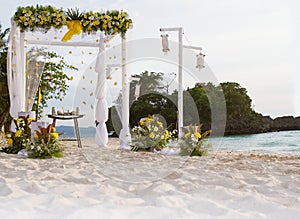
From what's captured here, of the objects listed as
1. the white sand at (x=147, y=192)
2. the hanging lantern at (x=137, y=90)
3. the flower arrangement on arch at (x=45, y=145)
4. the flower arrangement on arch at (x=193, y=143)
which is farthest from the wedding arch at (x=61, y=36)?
the white sand at (x=147, y=192)

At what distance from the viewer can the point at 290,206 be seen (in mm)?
2570

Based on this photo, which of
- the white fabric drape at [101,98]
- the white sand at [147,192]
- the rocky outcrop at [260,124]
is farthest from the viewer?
the rocky outcrop at [260,124]

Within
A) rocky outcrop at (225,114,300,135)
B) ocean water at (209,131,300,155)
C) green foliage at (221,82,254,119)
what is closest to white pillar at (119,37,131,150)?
ocean water at (209,131,300,155)

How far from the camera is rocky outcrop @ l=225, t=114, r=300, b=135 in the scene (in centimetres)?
1367

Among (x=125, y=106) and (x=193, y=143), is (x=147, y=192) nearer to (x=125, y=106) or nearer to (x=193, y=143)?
(x=193, y=143)

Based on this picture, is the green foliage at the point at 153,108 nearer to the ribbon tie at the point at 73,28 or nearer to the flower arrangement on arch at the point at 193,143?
the flower arrangement on arch at the point at 193,143

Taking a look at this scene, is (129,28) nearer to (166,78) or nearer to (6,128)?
(166,78)

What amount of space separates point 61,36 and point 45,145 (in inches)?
93.5

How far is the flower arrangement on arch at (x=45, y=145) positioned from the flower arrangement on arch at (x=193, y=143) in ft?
6.27

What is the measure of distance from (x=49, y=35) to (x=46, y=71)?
4.91 meters

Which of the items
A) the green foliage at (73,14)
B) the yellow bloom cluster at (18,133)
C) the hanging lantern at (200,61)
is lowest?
the yellow bloom cluster at (18,133)

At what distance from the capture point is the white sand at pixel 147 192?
2.39 m

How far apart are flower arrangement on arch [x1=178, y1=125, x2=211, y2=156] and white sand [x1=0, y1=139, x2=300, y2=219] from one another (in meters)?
1.88

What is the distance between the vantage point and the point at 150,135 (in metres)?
6.96
